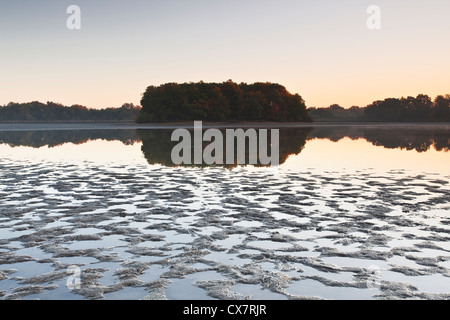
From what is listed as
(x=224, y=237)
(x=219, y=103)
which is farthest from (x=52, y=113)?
(x=224, y=237)

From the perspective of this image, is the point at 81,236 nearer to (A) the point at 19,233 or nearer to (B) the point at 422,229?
(A) the point at 19,233

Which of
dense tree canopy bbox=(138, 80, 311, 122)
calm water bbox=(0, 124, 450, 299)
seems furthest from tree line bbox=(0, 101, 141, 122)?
Answer: calm water bbox=(0, 124, 450, 299)

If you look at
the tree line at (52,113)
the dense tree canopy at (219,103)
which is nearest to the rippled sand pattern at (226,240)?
the dense tree canopy at (219,103)

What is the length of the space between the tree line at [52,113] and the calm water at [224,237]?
182049 mm

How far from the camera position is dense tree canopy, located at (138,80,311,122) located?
4545 inches

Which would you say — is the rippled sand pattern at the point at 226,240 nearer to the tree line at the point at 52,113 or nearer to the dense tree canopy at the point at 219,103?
the dense tree canopy at the point at 219,103

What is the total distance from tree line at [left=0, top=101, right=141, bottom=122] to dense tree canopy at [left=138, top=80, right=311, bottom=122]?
227ft

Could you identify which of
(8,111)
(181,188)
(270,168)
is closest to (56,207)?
(181,188)

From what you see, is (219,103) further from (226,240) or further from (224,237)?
(226,240)

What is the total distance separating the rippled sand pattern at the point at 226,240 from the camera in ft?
19.0

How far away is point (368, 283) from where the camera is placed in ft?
19.2

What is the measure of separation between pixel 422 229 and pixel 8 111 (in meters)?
208

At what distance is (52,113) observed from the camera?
7466 inches

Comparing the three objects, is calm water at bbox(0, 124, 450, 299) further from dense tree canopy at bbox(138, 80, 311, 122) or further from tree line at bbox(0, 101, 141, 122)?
tree line at bbox(0, 101, 141, 122)
